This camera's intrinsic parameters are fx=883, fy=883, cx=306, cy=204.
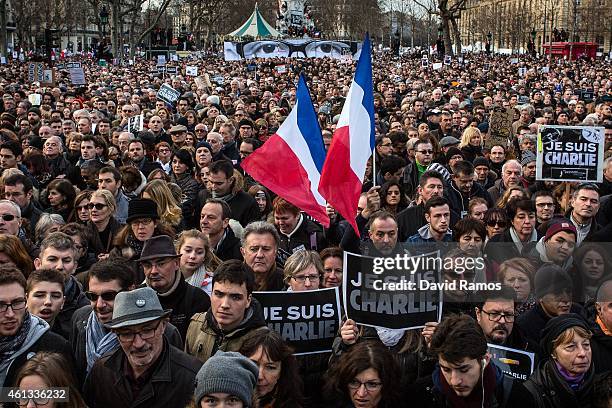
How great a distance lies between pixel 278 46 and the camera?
3353 centimetres

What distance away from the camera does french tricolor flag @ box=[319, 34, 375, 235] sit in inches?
251

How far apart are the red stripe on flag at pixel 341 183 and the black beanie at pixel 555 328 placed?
6.33 feet

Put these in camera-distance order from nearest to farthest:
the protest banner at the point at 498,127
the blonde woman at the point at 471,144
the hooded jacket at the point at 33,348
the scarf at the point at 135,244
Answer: the hooded jacket at the point at 33,348
the scarf at the point at 135,244
the blonde woman at the point at 471,144
the protest banner at the point at 498,127

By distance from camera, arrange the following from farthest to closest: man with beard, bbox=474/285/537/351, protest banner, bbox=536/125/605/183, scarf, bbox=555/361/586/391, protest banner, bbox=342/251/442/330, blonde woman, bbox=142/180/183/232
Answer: protest banner, bbox=536/125/605/183, blonde woman, bbox=142/180/183/232, protest banner, bbox=342/251/442/330, man with beard, bbox=474/285/537/351, scarf, bbox=555/361/586/391

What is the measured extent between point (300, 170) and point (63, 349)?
292cm

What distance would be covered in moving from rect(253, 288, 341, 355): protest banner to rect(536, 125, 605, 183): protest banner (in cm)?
461

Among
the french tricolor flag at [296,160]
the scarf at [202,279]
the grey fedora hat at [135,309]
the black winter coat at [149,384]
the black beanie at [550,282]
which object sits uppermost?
the french tricolor flag at [296,160]

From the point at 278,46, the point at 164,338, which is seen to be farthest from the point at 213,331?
the point at 278,46

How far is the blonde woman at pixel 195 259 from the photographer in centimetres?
594

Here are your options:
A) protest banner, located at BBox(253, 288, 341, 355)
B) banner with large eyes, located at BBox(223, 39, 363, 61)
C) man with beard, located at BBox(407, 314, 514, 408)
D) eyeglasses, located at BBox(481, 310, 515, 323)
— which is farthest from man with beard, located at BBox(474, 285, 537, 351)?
banner with large eyes, located at BBox(223, 39, 363, 61)

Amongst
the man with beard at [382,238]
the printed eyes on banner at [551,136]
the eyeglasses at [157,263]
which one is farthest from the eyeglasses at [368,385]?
the printed eyes on banner at [551,136]

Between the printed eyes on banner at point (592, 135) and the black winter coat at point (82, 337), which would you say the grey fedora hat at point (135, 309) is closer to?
the black winter coat at point (82, 337)

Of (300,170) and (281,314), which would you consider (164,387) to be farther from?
(300,170)

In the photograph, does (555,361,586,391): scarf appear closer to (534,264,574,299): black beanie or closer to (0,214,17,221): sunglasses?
(534,264,574,299): black beanie
